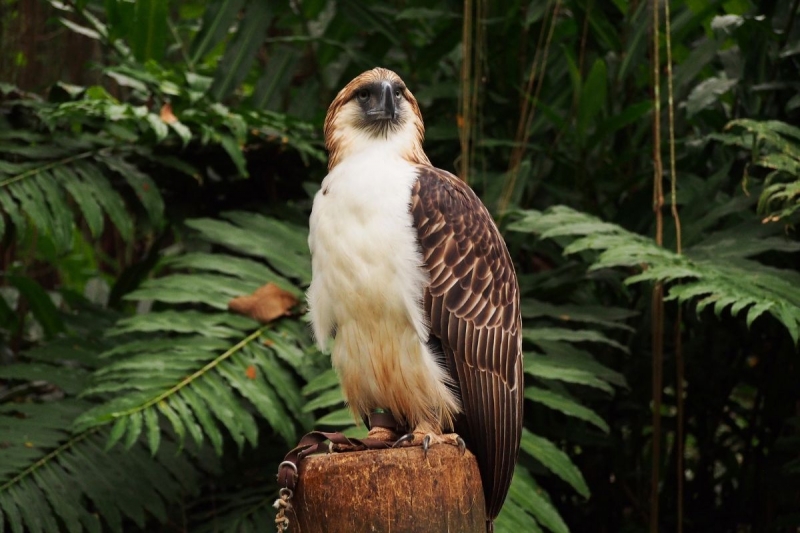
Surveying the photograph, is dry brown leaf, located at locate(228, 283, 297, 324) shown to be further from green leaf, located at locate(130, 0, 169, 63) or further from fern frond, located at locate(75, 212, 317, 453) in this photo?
green leaf, located at locate(130, 0, 169, 63)

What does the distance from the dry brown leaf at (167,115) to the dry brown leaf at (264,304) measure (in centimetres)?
91

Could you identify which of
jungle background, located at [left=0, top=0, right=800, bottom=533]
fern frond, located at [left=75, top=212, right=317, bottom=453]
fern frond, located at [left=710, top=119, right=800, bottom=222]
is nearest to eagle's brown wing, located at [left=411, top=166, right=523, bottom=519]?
jungle background, located at [left=0, top=0, right=800, bottom=533]

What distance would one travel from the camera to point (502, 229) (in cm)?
501

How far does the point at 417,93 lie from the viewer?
17.6 ft

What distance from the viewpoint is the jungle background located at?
3.97 m

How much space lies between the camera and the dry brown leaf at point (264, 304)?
14.1 feet

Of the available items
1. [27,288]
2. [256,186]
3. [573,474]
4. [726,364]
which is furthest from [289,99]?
[573,474]

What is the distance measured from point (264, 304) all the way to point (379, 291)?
5.09 ft

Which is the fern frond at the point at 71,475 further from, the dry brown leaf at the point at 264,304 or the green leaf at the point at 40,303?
the green leaf at the point at 40,303

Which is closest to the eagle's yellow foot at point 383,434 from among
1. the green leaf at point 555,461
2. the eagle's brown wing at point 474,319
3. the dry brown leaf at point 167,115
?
the eagle's brown wing at point 474,319

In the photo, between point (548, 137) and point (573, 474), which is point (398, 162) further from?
point (548, 137)

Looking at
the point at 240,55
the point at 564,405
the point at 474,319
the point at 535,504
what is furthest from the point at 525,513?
the point at 240,55

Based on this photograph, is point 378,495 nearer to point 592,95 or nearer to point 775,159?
point 775,159

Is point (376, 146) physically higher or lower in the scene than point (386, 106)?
lower
